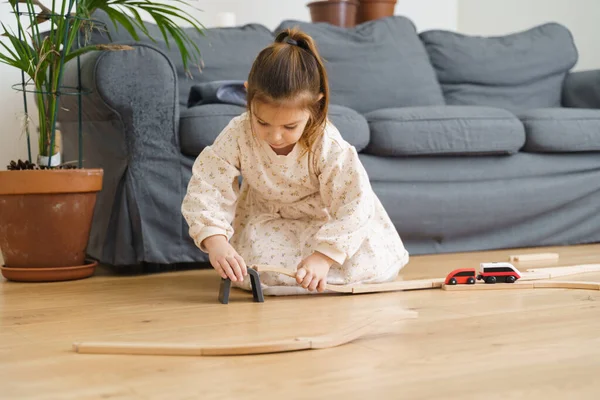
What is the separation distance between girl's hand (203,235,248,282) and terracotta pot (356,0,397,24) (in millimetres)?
2019

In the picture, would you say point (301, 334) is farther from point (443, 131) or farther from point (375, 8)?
point (375, 8)

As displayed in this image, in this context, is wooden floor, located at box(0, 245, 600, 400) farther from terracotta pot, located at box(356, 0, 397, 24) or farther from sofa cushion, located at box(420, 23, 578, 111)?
terracotta pot, located at box(356, 0, 397, 24)

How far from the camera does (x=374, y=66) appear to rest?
3.01m

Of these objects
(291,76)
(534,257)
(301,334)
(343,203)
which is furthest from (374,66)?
(301,334)

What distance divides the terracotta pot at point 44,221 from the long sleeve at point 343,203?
2.10 feet

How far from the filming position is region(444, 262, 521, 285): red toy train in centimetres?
187

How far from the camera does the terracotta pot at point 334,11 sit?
3.38m

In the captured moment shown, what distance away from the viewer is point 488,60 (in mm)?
3295

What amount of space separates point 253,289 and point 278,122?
0.36 metres

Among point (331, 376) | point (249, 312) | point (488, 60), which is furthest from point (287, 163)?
point (488, 60)

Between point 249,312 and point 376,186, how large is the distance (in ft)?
3.12

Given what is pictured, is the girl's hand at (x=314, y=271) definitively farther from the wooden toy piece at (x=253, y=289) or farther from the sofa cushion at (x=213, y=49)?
the sofa cushion at (x=213, y=49)

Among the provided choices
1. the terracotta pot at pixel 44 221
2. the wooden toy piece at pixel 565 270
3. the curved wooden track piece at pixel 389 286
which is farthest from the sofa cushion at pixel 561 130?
the terracotta pot at pixel 44 221

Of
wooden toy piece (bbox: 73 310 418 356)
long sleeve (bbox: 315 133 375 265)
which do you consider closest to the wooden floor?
wooden toy piece (bbox: 73 310 418 356)
